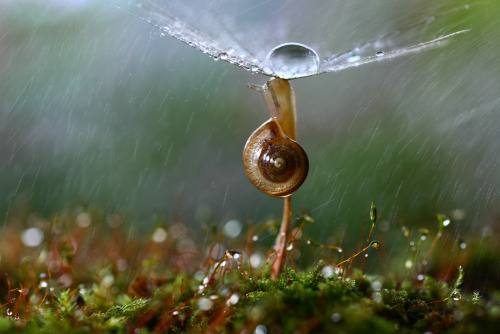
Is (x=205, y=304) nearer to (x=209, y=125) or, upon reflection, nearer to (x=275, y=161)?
(x=275, y=161)

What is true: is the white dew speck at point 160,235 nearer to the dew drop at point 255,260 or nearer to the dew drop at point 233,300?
the dew drop at point 255,260

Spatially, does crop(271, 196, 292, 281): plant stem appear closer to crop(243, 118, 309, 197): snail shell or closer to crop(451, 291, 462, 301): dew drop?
Result: crop(243, 118, 309, 197): snail shell

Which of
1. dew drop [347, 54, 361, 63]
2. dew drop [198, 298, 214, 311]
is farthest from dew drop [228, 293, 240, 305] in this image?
dew drop [347, 54, 361, 63]

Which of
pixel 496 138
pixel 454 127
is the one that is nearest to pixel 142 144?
pixel 454 127

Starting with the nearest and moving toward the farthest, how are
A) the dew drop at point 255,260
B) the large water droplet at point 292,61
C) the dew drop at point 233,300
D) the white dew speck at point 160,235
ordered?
the dew drop at point 233,300 < the large water droplet at point 292,61 < the dew drop at point 255,260 < the white dew speck at point 160,235

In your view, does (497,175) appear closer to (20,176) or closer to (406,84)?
(406,84)

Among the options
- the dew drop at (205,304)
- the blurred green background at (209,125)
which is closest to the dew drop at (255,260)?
the dew drop at (205,304)
